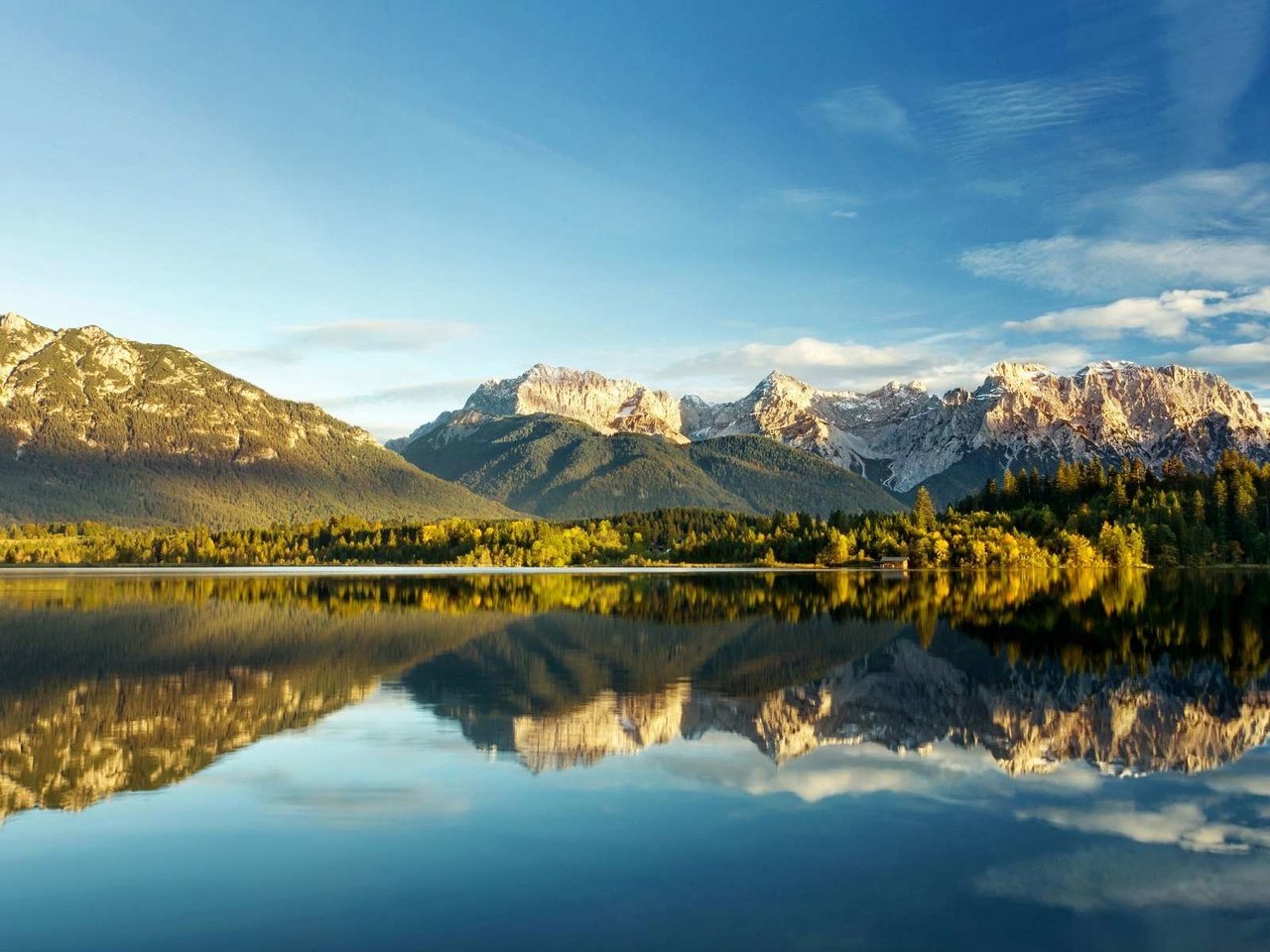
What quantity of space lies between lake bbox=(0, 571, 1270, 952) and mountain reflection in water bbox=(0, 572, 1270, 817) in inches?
11.9

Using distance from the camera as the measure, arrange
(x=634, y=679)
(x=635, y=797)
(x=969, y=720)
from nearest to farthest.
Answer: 1. (x=635, y=797)
2. (x=969, y=720)
3. (x=634, y=679)

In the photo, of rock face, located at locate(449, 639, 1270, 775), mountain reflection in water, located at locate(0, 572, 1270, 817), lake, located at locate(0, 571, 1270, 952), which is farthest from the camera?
mountain reflection in water, located at locate(0, 572, 1270, 817)

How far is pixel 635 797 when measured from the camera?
28.4 m

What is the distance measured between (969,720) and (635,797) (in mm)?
16997

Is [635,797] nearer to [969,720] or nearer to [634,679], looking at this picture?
[969,720]

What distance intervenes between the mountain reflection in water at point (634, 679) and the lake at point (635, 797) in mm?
301

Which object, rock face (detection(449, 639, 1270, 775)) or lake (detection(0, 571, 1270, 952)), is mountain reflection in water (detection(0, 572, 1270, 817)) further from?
lake (detection(0, 571, 1270, 952))

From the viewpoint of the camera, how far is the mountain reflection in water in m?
34.8

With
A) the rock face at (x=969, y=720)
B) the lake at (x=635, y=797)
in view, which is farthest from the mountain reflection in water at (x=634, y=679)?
the lake at (x=635, y=797)

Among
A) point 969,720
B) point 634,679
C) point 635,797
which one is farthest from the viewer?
point 634,679

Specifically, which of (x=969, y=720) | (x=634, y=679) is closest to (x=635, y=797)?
(x=969, y=720)

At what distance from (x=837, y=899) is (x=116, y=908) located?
14.1 meters

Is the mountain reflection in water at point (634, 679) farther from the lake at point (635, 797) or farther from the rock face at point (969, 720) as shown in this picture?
the lake at point (635, 797)

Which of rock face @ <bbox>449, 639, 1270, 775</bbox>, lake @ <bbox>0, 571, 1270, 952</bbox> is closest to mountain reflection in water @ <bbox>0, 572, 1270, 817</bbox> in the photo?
rock face @ <bbox>449, 639, 1270, 775</bbox>
